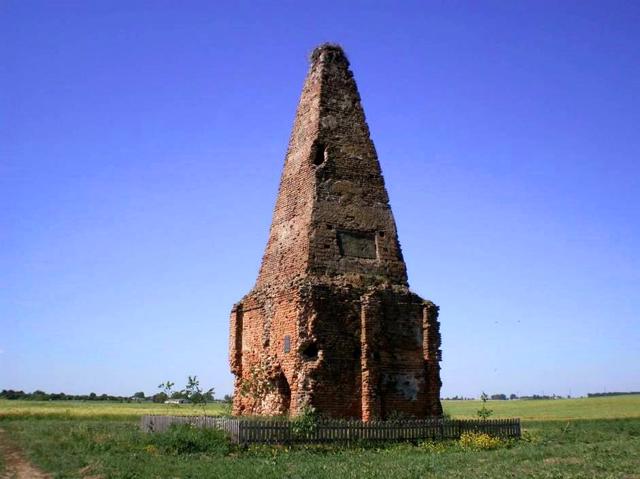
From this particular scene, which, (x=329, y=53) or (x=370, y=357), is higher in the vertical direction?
(x=329, y=53)

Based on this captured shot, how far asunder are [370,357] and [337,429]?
7.15 feet

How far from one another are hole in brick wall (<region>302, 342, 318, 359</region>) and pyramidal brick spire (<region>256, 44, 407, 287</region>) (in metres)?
1.90

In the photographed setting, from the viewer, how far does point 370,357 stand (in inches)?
640

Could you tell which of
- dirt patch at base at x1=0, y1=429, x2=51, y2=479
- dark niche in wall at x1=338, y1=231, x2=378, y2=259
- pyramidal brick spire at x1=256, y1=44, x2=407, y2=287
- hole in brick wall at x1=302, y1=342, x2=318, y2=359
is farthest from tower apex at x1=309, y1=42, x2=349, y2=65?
dirt patch at base at x1=0, y1=429, x2=51, y2=479

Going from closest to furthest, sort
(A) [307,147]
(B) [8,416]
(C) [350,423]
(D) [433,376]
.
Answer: (C) [350,423]
(D) [433,376]
(A) [307,147]
(B) [8,416]

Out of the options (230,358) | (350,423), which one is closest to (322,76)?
(230,358)

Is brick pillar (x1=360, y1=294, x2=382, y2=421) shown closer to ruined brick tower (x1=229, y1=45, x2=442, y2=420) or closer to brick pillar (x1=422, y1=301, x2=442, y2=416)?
ruined brick tower (x1=229, y1=45, x2=442, y2=420)

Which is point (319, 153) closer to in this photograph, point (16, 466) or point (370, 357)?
point (370, 357)

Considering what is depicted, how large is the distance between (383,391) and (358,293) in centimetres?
262

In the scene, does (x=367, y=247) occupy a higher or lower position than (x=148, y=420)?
higher

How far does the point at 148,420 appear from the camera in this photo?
19.3 metres

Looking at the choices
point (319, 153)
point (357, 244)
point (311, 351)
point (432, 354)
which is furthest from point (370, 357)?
point (319, 153)

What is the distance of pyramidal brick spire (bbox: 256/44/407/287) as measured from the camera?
17406mm

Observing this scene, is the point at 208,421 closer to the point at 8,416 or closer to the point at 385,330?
Result: the point at 385,330
